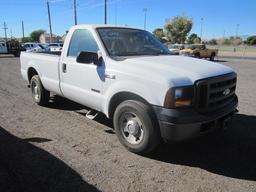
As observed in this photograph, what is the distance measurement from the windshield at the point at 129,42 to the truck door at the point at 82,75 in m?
0.26

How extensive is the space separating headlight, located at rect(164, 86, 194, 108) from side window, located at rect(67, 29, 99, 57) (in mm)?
1791

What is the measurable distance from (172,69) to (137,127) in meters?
1.01

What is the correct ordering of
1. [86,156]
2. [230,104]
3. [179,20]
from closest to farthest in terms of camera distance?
[86,156], [230,104], [179,20]

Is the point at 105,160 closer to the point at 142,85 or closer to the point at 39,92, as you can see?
the point at 142,85

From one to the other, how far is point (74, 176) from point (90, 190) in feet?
1.31

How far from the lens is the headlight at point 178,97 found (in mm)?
3578

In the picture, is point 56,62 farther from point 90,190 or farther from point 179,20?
point 179,20

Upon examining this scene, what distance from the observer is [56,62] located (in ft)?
18.9

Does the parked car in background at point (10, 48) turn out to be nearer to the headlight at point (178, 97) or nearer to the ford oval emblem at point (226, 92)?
the ford oval emblem at point (226, 92)

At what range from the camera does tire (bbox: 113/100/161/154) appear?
12.6 feet

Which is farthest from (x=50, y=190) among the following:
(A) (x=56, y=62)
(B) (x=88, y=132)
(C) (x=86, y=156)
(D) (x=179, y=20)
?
(D) (x=179, y=20)

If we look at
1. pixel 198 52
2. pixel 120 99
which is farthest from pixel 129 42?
pixel 198 52

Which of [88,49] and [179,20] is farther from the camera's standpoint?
[179,20]

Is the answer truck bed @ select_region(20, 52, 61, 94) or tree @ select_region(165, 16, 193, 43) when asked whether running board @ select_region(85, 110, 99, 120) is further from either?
tree @ select_region(165, 16, 193, 43)
